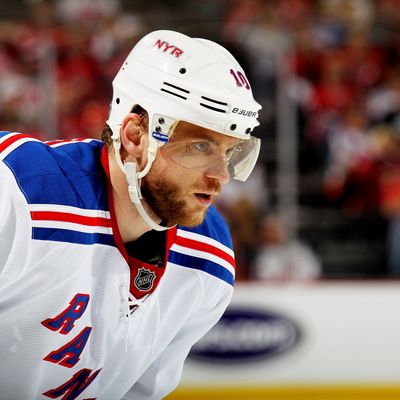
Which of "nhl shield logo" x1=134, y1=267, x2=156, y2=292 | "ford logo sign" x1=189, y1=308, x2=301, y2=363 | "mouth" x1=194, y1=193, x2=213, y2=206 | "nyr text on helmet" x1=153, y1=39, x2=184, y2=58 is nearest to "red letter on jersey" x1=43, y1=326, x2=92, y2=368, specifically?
"nhl shield logo" x1=134, y1=267, x2=156, y2=292

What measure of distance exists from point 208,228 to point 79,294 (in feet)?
1.38

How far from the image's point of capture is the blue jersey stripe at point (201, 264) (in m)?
2.05

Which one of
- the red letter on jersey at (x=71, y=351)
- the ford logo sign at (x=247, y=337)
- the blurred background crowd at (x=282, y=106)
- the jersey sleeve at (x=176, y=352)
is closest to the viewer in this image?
the red letter on jersey at (x=71, y=351)

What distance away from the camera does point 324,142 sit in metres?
5.37

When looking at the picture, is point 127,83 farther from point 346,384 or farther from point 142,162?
point 346,384

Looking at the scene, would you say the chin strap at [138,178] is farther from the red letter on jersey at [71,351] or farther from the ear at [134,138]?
the red letter on jersey at [71,351]

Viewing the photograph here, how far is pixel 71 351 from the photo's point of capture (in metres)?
1.93

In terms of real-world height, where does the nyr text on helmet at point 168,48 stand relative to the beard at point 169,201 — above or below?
above

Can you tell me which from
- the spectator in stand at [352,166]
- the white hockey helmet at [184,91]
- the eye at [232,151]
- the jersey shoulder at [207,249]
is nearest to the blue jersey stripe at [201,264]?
the jersey shoulder at [207,249]

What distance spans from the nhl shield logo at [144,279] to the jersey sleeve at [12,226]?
31 cm

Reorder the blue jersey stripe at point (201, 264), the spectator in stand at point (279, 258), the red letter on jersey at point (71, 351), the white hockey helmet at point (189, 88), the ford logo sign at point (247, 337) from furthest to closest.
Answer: the spectator in stand at point (279, 258)
the ford logo sign at point (247, 337)
the blue jersey stripe at point (201, 264)
the red letter on jersey at point (71, 351)
the white hockey helmet at point (189, 88)

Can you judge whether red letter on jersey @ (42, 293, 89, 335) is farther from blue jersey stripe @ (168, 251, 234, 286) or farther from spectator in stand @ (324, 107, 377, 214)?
spectator in stand @ (324, 107, 377, 214)

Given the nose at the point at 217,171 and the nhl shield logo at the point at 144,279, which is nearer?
the nose at the point at 217,171

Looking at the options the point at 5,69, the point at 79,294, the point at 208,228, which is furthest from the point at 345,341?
the point at 5,69
